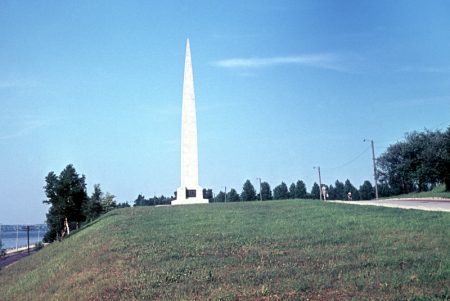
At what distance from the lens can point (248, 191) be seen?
97.1 meters

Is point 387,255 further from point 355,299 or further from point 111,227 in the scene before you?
point 111,227

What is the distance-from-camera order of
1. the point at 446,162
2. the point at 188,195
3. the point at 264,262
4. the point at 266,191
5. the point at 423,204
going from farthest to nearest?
the point at 266,191 < the point at 446,162 < the point at 188,195 < the point at 423,204 < the point at 264,262

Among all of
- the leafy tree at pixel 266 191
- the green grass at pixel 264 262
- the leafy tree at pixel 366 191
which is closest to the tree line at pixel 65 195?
the green grass at pixel 264 262

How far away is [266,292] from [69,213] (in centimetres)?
3044

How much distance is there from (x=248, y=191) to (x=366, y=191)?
24405 mm

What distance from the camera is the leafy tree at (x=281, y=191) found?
10138 cm

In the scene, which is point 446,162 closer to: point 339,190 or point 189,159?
point 189,159

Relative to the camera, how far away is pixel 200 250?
1469 centimetres

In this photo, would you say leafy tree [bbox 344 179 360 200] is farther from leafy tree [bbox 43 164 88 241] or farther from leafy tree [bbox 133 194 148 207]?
leafy tree [bbox 43 164 88 241]

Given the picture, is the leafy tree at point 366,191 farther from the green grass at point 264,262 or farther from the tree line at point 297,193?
the green grass at point 264,262

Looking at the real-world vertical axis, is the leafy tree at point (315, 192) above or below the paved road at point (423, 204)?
above

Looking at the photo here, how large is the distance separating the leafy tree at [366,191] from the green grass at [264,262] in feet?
269

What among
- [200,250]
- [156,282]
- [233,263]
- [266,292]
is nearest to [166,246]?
[200,250]

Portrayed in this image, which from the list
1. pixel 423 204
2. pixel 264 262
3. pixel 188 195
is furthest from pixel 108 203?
pixel 264 262
